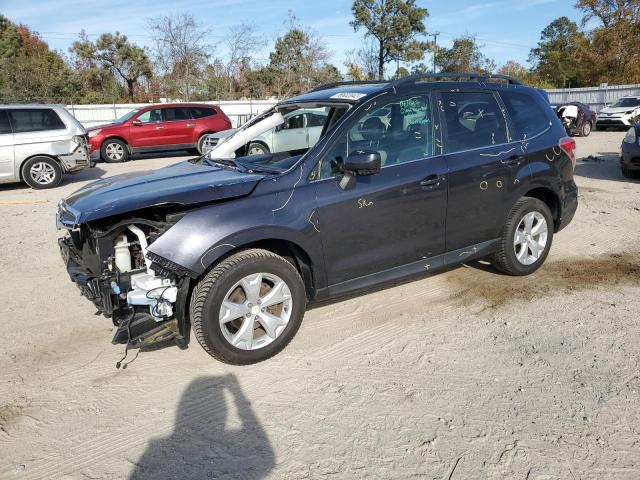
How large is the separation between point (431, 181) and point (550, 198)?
5.84ft

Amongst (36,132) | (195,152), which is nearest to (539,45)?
(195,152)

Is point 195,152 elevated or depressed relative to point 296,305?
elevated

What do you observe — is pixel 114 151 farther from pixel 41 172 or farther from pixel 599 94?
pixel 599 94

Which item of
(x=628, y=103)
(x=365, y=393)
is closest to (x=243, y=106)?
(x=628, y=103)

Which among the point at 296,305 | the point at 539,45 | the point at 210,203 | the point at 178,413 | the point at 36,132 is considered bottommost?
the point at 178,413

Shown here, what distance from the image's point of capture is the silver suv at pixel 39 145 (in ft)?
35.7

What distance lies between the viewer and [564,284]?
5.07m

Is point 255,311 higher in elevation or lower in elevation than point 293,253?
lower

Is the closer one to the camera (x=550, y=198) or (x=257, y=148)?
(x=257, y=148)

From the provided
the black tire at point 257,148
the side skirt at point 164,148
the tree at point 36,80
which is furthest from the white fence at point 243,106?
the black tire at point 257,148

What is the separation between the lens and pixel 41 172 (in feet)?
36.4

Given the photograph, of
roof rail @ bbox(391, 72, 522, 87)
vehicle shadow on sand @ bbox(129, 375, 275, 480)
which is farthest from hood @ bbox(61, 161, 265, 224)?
roof rail @ bbox(391, 72, 522, 87)

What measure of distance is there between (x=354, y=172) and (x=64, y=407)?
2.47m

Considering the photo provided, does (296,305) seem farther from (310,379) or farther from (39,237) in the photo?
(39,237)
